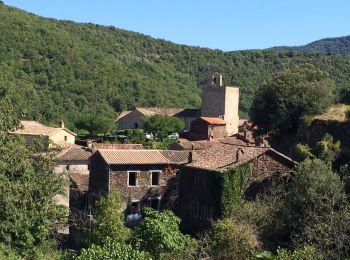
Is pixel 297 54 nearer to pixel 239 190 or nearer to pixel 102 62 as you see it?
pixel 102 62

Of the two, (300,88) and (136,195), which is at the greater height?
(300,88)

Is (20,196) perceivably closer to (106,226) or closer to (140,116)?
(106,226)

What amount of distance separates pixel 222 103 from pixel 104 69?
35273 millimetres

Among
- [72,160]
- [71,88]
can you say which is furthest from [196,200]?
[71,88]

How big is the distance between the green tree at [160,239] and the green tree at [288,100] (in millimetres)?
14124

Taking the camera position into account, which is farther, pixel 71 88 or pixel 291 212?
pixel 71 88

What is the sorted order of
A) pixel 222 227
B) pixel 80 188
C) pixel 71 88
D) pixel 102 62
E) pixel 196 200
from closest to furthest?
pixel 222 227, pixel 196 200, pixel 80 188, pixel 71 88, pixel 102 62

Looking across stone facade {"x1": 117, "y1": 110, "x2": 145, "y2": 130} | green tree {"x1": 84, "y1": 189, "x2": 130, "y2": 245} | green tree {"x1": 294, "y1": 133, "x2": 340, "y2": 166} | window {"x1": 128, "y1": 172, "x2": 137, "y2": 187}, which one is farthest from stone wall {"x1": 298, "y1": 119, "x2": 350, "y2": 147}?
stone facade {"x1": 117, "y1": 110, "x2": 145, "y2": 130}

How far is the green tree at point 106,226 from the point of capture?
24.6 m

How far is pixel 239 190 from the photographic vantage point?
27.0 meters

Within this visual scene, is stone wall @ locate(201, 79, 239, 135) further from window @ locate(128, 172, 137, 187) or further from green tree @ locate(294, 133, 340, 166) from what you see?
A: green tree @ locate(294, 133, 340, 166)

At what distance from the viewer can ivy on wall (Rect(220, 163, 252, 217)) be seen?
26.8 meters

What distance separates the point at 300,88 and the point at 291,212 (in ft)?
47.9

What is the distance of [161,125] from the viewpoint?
69.0 metres
